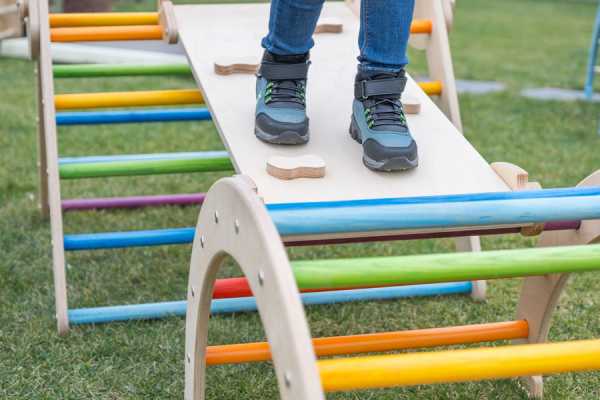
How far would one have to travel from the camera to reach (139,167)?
1.77m

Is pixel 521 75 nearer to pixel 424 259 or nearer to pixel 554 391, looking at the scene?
pixel 554 391

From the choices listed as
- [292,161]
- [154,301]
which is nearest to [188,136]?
[154,301]

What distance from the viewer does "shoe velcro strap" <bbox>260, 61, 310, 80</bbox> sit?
4.67ft

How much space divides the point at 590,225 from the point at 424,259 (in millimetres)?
484

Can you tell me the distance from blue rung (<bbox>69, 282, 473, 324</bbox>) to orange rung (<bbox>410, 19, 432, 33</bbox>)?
0.71 m

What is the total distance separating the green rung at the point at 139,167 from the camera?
171 cm

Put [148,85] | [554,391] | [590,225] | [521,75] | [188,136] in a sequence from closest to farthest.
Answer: [590,225] < [554,391] < [188,136] < [148,85] < [521,75]

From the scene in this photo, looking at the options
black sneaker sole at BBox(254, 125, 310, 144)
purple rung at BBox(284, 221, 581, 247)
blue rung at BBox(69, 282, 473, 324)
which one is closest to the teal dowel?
purple rung at BBox(284, 221, 581, 247)

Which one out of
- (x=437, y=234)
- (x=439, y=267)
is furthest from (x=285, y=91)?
(x=439, y=267)

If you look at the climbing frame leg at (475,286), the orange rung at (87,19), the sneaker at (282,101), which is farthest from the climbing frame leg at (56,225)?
the climbing frame leg at (475,286)

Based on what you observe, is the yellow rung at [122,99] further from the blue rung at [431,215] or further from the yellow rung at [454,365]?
the yellow rung at [454,365]

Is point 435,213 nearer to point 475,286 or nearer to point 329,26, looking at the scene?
point 475,286

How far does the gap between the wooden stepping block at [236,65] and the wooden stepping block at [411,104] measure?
40 centimetres

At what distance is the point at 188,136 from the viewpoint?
3205 millimetres
